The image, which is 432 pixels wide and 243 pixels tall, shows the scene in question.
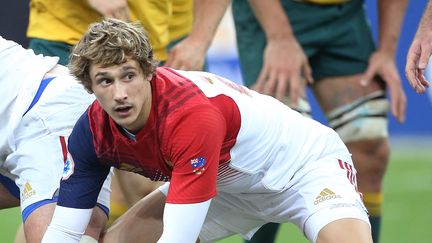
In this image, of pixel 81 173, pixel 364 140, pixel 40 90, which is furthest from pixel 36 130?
pixel 364 140

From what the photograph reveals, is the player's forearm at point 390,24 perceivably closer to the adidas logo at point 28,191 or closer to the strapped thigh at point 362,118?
the strapped thigh at point 362,118

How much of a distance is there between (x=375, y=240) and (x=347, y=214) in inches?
58.6

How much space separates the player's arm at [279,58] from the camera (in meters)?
5.79

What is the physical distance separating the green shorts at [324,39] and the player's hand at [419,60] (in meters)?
1.46

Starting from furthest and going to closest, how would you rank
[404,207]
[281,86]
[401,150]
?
[401,150], [404,207], [281,86]

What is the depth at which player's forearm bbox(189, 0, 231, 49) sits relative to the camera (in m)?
5.52

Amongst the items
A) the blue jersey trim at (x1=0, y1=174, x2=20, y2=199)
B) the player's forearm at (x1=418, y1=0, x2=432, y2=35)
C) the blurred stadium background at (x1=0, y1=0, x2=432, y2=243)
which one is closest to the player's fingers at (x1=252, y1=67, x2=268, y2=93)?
the player's forearm at (x1=418, y1=0, x2=432, y2=35)

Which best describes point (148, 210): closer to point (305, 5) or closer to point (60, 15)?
point (60, 15)

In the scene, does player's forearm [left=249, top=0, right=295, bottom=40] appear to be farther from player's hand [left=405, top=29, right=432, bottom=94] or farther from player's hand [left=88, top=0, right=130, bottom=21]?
player's hand [left=405, top=29, right=432, bottom=94]

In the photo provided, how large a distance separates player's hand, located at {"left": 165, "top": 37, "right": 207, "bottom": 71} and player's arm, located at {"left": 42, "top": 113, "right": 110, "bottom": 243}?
90 cm

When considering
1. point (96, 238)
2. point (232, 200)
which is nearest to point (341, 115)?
point (232, 200)

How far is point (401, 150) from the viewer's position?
36.2 feet

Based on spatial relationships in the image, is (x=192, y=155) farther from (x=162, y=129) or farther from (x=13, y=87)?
(x=13, y=87)

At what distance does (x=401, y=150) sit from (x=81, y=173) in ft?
22.2
